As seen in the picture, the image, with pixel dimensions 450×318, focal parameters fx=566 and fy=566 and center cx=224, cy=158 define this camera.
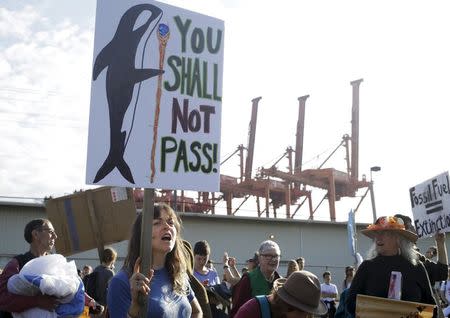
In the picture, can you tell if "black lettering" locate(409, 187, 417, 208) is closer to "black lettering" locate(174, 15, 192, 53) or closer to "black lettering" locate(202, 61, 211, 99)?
"black lettering" locate(202, 61, 211, 99)

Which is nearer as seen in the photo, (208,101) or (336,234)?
(208,101)

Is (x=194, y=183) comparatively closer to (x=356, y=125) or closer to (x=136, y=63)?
(x=136, y=63)

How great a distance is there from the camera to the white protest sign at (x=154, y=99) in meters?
3.24

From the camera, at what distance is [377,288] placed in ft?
15.3

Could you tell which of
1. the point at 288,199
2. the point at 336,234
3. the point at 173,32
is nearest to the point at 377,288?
the point at 173,32

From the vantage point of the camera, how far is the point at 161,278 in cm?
343

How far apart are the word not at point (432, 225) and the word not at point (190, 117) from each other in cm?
401

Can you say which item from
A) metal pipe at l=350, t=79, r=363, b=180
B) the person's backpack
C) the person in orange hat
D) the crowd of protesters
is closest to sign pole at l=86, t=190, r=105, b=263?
the crowd of protesters

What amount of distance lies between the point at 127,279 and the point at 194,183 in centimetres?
69

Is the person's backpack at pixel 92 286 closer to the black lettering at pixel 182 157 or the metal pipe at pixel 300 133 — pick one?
the black lettering at pixel 182 157

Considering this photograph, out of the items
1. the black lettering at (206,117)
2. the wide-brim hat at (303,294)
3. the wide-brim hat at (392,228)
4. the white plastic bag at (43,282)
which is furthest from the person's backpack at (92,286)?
the wide-brim hat at (303,294)

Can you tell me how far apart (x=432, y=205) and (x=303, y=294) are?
4.60 m

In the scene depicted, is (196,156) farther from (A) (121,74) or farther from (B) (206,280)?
(B) (206,280)

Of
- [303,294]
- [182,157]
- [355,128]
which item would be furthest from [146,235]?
[355,128]
